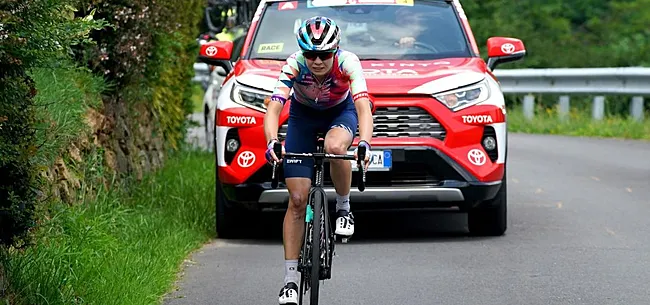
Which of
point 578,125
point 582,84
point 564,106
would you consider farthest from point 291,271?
point 564,106

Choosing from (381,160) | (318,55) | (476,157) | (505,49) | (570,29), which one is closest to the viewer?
(318,55)

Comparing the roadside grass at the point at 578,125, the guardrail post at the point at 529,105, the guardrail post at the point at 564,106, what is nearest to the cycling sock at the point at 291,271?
the roadside grass at the point at 578,125

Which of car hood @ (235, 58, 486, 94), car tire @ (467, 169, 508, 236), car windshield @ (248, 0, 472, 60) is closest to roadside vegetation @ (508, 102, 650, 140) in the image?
car windshield @ (248, 0, 472, 60)

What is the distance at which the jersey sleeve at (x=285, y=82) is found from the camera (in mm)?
7449

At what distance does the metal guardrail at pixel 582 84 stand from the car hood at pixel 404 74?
37.1ft

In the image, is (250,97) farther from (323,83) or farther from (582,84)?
(582,84)

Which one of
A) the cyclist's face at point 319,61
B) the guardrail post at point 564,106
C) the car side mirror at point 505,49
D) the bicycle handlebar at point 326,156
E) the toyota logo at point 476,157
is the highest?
the cyclist's face at point 319,61

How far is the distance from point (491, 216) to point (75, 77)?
319 centimetres

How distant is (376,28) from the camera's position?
11.1 metres

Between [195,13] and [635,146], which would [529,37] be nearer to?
[635,146]

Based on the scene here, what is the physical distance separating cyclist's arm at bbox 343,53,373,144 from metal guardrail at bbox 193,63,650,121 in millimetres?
14472

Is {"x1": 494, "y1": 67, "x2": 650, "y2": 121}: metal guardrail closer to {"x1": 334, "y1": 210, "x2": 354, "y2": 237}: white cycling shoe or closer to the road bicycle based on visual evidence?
{"x1": 334, "y1": 210, "x2": 354, "y2": 237}: white cycling shoe

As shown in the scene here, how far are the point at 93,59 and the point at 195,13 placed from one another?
182 inches

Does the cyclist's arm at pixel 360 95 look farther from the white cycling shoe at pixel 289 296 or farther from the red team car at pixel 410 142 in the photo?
the red team car at pixel 410 142
